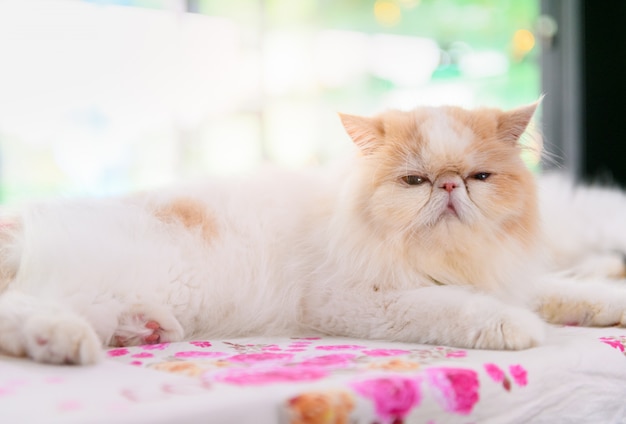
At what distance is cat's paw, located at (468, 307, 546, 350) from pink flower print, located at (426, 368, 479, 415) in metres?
0.22

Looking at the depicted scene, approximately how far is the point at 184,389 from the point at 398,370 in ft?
1.04

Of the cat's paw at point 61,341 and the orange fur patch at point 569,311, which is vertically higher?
the cat's paw at point 61,341

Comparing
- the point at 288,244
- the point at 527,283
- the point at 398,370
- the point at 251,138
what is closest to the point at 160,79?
the point at 251,138

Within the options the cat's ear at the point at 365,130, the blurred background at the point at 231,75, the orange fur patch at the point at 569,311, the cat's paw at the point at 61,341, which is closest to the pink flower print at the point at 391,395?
the cat's paw at the point at 61,341

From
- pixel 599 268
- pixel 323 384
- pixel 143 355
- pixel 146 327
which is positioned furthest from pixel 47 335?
pixel 599 268

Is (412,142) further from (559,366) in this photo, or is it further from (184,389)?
(184,389)

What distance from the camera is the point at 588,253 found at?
2014 mm

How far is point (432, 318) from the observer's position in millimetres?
1230

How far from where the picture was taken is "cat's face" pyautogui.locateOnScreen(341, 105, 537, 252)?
1.26 m

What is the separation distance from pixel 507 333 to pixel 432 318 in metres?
0.15

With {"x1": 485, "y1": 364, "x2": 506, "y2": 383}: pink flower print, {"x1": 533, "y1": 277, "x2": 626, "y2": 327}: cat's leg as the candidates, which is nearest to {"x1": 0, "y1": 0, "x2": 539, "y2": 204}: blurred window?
{"x1": 533, "y1": 277, "x2": 626, "y2": 327}: cat's leg

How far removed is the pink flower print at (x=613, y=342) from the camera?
47.1 inches

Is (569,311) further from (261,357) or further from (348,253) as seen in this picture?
(261,357)

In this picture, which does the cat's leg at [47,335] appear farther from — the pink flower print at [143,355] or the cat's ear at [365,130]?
the cat's ear at [365,130]
